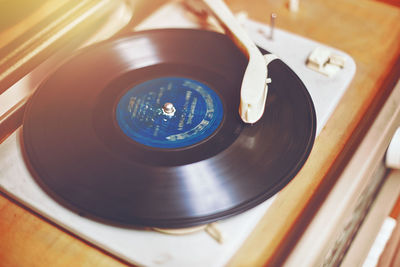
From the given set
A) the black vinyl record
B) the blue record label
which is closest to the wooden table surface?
the black vinyl record

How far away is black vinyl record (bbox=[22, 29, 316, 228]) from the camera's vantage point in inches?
21.2

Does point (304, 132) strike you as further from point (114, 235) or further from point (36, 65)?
point (36, 65)

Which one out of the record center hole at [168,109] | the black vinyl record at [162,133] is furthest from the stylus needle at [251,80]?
the record center hole at [168,109]

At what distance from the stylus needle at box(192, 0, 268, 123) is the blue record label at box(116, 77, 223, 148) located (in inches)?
3.1

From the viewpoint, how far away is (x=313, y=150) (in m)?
0.67

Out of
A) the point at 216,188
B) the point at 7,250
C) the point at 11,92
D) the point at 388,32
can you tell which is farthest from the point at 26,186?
the point at 388,32

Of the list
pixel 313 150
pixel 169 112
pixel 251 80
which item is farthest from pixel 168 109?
pixel 313 150

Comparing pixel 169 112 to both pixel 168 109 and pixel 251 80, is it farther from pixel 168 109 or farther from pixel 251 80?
pixel 251 80

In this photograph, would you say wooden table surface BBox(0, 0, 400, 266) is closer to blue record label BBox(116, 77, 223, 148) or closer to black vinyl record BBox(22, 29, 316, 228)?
black vinyl record BBox(22, 29, 316, 228)

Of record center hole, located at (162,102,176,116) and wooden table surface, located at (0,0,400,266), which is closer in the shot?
wooden table surface, located at (0,0,400,266)

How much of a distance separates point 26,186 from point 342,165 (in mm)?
530

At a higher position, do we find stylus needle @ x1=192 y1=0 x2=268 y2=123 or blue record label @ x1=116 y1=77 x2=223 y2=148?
stylus needle @ x1=192 y1=0 x2=268 y2=123

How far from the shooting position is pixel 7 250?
58cm

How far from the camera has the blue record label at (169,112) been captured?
2.11 ft
